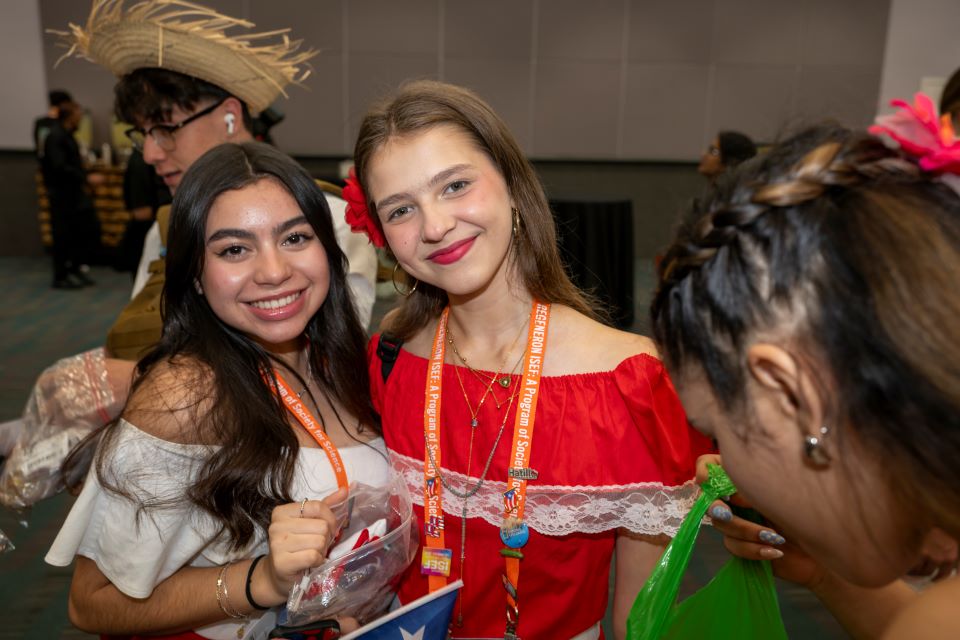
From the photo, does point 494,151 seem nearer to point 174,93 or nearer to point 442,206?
point 442,206

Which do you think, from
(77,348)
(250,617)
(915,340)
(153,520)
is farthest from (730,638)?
(77,348)

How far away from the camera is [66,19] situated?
888cm

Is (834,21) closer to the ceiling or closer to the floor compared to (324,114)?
closer to the ceiling

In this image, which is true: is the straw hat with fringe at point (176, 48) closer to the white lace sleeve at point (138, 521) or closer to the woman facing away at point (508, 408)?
the woman facing away at point (508, 408)

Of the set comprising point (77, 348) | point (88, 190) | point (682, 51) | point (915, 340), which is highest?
point (682, 51)

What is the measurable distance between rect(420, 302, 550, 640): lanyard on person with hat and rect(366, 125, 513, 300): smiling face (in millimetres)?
206

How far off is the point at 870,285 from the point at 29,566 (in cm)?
357

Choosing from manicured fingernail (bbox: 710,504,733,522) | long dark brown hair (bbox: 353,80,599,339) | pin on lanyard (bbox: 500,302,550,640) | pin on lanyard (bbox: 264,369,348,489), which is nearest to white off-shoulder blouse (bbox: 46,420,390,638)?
pin on lanyard (bbox: 264,369,348,489)

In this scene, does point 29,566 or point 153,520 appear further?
point 29,566

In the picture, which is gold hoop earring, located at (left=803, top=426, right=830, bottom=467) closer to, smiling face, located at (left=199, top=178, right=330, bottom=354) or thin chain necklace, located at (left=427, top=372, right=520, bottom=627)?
thin chain necklace, located at (left=427, top=372, right=520, bottom=627)

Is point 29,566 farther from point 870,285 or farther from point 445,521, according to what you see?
point 870,285

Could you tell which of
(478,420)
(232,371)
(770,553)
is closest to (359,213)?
(232,371)

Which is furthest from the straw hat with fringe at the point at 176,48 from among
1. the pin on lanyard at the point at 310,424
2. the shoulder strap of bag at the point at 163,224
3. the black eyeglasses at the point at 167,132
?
the pin on lanyard at the point at 310,424

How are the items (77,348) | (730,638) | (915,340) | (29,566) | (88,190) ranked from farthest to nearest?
1. (88,190)
2. (77,348)
3. (29,566)
4. (730,638)
5. (915,340)
